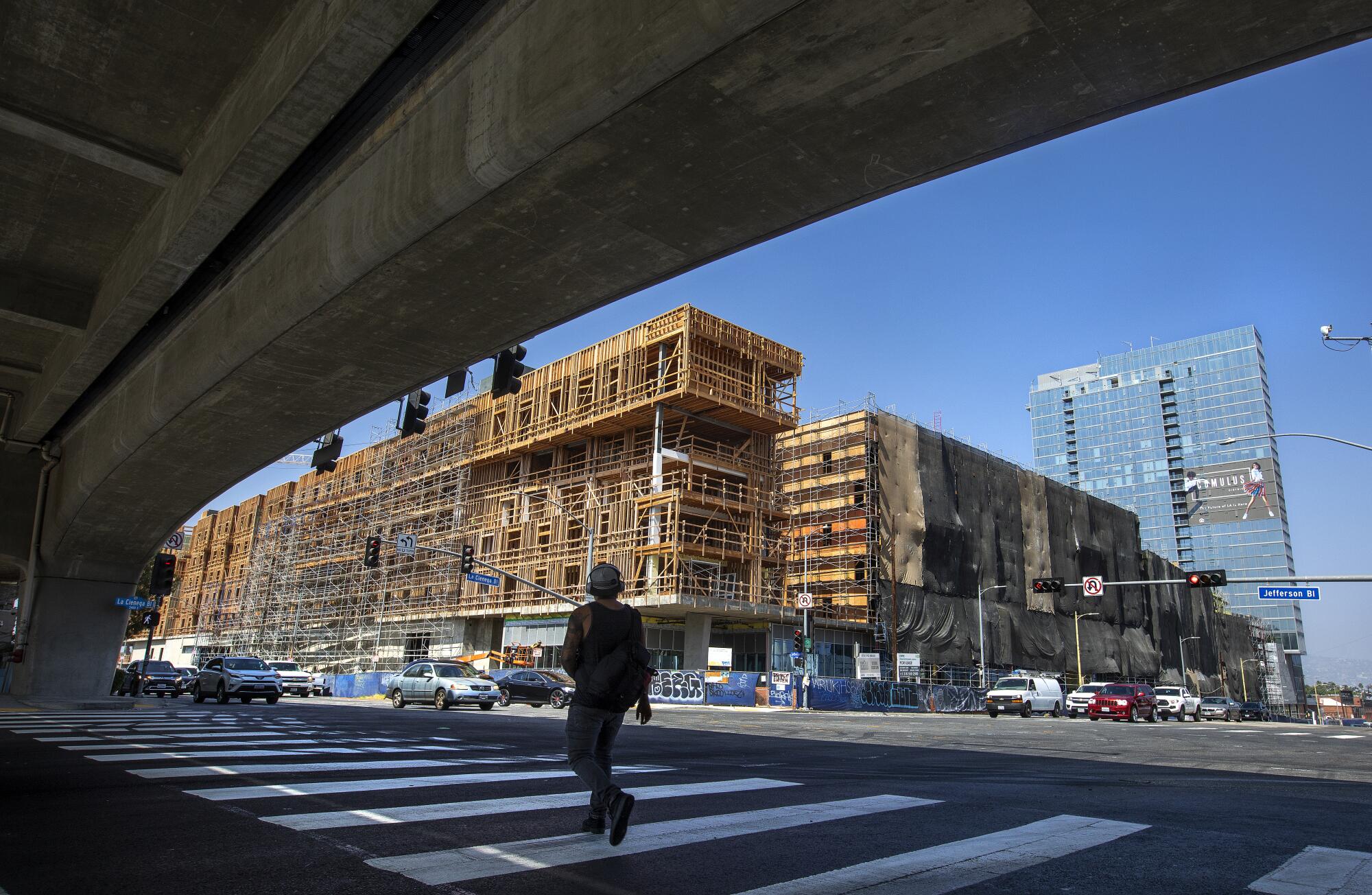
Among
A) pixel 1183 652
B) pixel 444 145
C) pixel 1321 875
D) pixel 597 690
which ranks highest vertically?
pixel 444 145

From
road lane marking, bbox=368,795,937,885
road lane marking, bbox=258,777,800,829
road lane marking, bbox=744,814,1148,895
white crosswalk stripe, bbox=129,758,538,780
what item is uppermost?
road lane marking, bbox=744,814,1148,895

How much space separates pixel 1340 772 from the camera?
1177cm

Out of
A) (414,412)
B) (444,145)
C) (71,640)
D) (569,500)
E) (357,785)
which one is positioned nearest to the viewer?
(357,785)

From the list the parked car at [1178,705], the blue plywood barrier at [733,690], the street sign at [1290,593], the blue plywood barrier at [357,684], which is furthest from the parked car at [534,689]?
the parked car at [1178,705]

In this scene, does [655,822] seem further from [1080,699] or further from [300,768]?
[1080,699]

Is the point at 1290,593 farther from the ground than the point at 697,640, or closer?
farther from the ground

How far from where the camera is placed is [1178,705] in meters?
42.8

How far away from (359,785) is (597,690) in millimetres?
3472

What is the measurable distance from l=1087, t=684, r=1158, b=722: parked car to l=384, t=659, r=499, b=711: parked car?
990 inches

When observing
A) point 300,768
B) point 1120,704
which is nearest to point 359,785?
point 300,768

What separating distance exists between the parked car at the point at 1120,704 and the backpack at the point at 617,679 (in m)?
36.4

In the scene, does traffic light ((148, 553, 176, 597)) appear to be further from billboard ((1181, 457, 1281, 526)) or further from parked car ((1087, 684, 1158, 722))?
parked car ((1087, 684, 1158, 722))

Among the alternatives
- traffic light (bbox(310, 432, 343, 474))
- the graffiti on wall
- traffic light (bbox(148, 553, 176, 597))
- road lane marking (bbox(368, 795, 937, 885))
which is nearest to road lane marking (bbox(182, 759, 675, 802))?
road lane marking (bbox(368, 795, 937, 885))

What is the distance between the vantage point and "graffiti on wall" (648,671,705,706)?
137 feet
